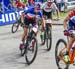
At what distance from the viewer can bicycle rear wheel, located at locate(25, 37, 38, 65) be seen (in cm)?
943

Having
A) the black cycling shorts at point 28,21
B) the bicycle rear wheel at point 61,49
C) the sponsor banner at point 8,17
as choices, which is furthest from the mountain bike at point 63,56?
the sponsor banner at point 8,17

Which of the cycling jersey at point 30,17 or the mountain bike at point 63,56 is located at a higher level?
the cycling jersey at point 30,17

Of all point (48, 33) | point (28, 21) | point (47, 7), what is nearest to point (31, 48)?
point (28, 21)

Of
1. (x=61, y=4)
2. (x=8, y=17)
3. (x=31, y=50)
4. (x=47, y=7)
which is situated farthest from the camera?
(x=61, y=4)

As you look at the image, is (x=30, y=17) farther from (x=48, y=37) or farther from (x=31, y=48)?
(x=48, y=37)

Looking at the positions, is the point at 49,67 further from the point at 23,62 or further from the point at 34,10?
the point at 34,10

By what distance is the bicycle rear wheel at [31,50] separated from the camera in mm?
9430

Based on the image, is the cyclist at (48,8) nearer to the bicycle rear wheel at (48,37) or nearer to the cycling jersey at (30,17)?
the bicycle rear wheel at (48,37)

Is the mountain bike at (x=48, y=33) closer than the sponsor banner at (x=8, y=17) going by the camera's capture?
Yes

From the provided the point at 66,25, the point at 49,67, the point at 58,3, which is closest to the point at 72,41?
the point at 66,25

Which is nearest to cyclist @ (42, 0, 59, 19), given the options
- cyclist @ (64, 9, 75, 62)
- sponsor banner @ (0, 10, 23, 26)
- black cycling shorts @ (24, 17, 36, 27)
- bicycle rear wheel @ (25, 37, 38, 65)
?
black cycling shorts @ (24, 17, 36, 27)

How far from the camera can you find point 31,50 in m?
9.51

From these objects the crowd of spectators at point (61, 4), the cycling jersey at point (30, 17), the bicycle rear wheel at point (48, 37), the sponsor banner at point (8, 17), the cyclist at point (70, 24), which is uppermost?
the cyclist at point (70, 24)

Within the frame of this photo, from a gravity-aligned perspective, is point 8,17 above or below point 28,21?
below
